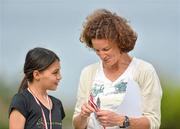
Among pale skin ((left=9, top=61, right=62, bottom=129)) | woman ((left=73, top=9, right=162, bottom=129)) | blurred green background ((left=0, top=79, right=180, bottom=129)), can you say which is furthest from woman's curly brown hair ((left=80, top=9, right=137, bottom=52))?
blurred green background ((left=0, top=79, right=180, bottom=129))

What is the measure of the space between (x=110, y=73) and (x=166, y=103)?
1.63m

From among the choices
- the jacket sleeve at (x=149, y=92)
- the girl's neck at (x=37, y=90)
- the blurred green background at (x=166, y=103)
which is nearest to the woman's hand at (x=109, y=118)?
the jacket sleeve at (x=149, y=92)

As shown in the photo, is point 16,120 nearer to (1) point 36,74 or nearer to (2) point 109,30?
(1) point 36,74

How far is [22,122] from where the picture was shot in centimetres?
218

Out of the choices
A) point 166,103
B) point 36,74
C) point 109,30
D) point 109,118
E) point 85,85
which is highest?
point 109,30

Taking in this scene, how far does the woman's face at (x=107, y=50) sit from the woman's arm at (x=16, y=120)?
503 millimetres

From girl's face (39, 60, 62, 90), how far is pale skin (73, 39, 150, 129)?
19 centimetres

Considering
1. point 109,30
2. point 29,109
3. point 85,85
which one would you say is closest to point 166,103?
point 85,85

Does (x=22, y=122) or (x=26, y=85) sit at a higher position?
(x=26, y=85)

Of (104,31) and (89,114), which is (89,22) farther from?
(89,114)

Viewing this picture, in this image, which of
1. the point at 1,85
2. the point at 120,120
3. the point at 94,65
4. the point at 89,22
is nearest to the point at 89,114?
the point at 120,120

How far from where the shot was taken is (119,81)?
2.40 m

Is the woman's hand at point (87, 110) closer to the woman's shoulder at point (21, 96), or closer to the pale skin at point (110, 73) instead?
the pale skin at point (110, 73)

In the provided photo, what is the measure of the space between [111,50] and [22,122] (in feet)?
1.88
